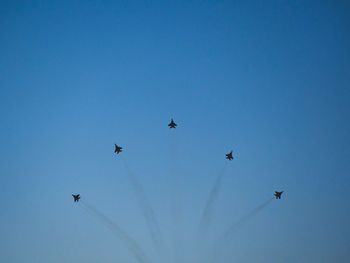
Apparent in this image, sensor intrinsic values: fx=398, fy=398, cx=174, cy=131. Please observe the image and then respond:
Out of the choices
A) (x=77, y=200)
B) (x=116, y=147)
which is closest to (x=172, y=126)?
(x=116, y=147)

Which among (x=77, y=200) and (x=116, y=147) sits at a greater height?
(x=116, y=147)

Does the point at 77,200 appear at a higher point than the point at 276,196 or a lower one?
higher

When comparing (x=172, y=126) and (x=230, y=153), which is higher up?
(x=172, y=126)

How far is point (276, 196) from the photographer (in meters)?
89.4

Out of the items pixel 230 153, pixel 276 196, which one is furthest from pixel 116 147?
pixel 276 196

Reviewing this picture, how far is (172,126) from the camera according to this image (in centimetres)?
8856

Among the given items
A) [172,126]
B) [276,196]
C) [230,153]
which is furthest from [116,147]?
[276,196]

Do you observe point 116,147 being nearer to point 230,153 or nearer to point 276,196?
point 230,153

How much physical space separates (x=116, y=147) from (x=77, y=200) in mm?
14344

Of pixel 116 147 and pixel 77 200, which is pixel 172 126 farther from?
pixel 77 200

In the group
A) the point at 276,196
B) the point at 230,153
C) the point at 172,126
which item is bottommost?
the point at 276,196

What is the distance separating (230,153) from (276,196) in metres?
14.1

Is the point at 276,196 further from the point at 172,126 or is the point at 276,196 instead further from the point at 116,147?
the point at 116,147

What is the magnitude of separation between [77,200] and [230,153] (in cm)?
3544
